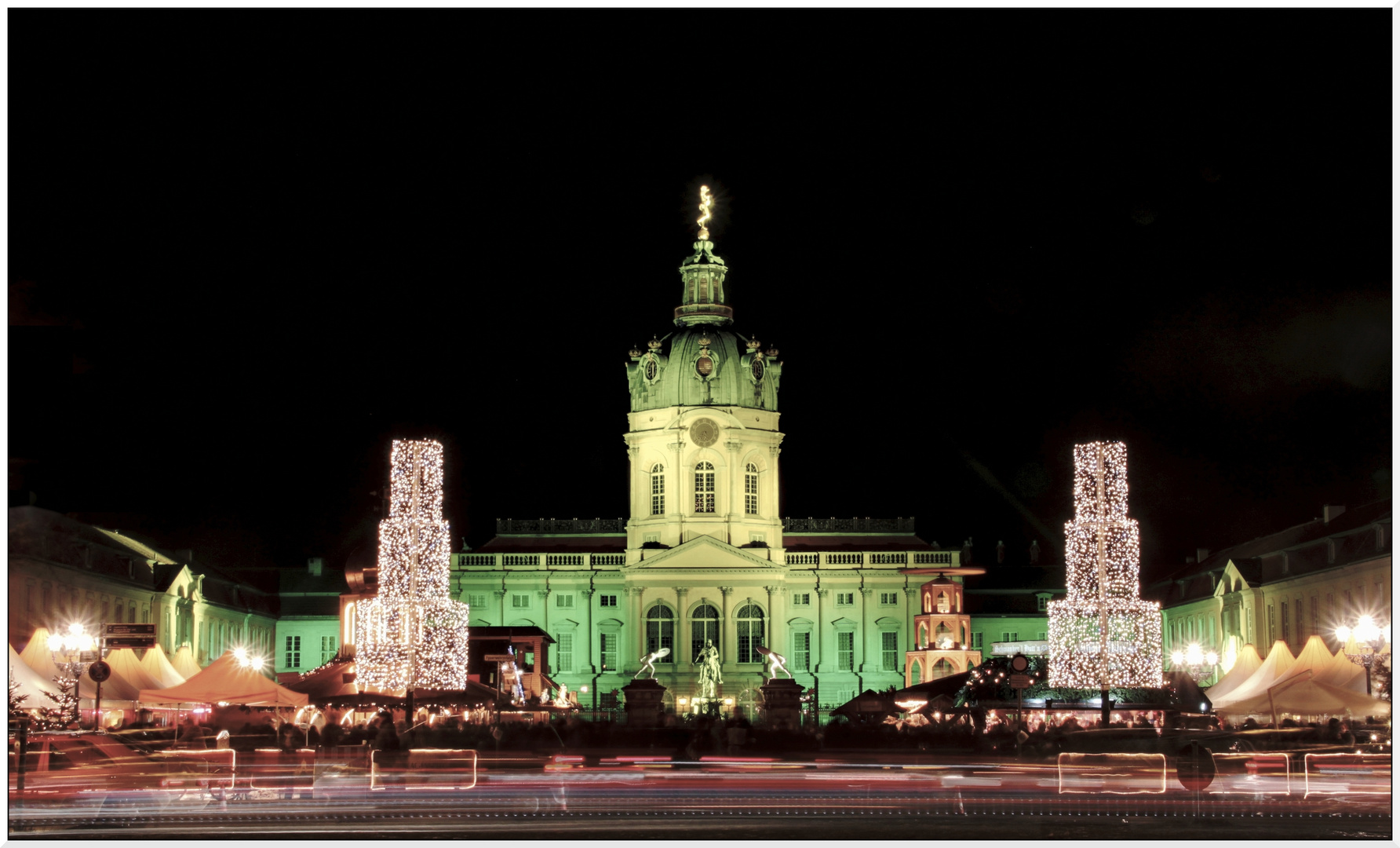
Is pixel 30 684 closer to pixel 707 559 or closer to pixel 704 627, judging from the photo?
pixel 707 559

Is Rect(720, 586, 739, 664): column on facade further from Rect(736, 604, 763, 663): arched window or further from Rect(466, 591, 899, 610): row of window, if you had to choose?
Rect(466, 591, 899, 610): row of window

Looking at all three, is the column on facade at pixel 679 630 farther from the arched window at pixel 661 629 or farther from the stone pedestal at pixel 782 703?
the stone pedestal at pixel 782 703

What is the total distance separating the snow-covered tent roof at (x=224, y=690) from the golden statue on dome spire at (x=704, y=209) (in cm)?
5511

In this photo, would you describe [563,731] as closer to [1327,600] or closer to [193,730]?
[193,730]

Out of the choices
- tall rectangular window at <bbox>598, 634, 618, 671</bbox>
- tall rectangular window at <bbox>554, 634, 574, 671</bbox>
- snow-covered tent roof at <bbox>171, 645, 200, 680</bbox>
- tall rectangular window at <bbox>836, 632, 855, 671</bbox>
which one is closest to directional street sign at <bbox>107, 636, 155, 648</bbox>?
snow-covered tent roof at <bbox>171, 645, 200, 680</bbox>

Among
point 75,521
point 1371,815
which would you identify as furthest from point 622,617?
point 1371,815

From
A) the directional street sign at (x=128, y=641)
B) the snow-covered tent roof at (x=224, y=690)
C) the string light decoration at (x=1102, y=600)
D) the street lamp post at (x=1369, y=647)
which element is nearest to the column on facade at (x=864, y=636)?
the string light decoration at (x=1102, y=600)

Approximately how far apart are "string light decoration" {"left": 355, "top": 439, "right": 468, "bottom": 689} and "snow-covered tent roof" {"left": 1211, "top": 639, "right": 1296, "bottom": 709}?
20.1 metres

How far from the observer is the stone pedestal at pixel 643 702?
48.0 metres

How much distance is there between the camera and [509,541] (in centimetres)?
9800

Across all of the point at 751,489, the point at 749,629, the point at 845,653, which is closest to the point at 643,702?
the point at 749,629

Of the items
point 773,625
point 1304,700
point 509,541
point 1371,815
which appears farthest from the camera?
point 509,541

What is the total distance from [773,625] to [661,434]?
11147 mm

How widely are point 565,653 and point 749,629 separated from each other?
9148mm
